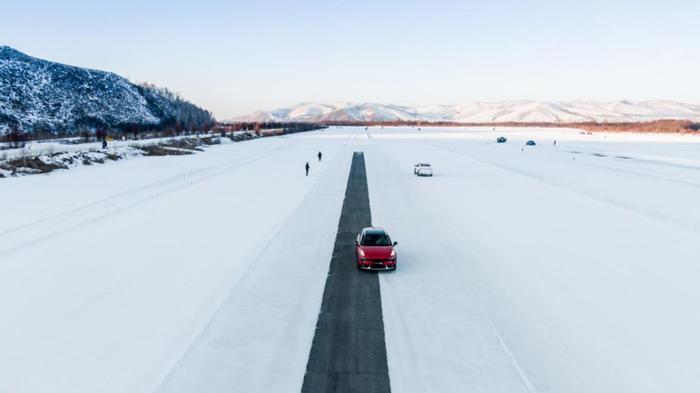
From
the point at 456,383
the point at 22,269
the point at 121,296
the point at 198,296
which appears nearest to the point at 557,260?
the point at 456,383

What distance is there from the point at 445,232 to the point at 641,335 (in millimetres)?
11753

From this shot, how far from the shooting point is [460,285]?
16.0 metres

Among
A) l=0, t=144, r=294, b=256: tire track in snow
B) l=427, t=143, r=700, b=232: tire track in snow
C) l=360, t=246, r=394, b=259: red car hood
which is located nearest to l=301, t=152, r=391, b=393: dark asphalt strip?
l=360, t=246, r=394, b=259: red car hood

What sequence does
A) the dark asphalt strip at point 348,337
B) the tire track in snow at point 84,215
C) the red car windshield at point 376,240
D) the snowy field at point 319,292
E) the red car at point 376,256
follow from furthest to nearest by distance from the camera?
1. the tire track in snow at point 84,215
2. the red car windshield at point 376,240
3. the red car at point 376,256
4. the snowy field at point 319,292
5. the dark asphalt strip at point 348,337

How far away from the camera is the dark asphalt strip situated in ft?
32.7

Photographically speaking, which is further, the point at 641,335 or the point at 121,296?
the point at 121,296

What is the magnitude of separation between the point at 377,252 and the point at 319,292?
313 centimetres

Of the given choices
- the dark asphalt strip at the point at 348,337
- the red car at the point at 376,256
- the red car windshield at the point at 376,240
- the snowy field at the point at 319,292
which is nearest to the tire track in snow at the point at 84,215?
the snowy field at the point at 319,292

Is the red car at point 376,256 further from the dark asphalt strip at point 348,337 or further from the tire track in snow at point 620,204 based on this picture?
the tire track in snow at point 620,204

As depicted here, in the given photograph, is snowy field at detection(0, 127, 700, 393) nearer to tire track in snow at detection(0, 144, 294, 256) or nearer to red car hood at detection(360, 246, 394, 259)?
tire track in snow at detection(0, 144, 294, 256)

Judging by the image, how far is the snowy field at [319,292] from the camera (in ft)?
34.4

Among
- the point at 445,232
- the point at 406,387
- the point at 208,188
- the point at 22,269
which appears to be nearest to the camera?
the point at 406,387

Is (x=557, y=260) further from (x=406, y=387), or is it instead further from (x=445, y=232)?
(x=406, y=387)

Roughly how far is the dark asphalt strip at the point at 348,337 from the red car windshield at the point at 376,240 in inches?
44.3
